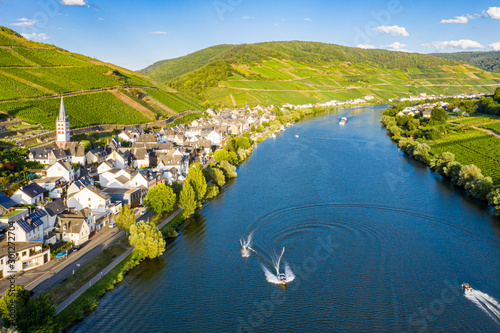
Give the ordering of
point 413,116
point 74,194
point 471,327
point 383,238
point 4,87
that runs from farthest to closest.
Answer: point 413,116 → point 4,87 → point 74,194 → point 383,238 → point 471,327

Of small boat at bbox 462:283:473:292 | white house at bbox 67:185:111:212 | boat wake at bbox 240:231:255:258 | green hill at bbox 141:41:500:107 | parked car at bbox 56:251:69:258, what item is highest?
green hill at bbox 141:41:500:107

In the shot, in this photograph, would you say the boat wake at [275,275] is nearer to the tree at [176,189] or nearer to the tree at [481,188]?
the tree at [176,189]

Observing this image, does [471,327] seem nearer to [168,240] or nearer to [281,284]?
[281,284]

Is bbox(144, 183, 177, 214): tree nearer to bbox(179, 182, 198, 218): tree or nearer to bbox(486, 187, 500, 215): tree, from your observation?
bbox(179, 182, 198, 218): tree

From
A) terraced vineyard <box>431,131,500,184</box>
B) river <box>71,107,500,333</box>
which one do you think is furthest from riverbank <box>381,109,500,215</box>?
river <box>71,107,500,333</box>

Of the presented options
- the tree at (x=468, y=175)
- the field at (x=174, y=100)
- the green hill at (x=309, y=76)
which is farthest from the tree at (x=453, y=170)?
the green hill at (x=309, y=76)

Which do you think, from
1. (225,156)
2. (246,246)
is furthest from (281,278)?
(225,156)

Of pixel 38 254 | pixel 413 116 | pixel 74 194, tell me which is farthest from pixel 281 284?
pixel 413 116
